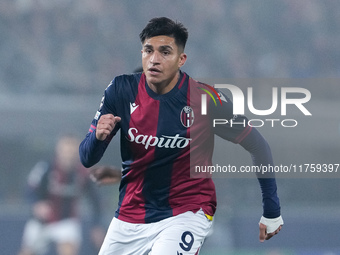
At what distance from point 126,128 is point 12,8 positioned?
8.85 meters

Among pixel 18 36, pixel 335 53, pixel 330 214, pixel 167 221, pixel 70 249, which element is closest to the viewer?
pixel 167 221

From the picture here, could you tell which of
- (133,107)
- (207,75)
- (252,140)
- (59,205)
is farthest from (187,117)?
(207,75)

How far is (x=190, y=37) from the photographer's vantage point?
12117 mm

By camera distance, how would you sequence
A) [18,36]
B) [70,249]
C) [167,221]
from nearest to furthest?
[167,221] < [70,249] < [18,36]

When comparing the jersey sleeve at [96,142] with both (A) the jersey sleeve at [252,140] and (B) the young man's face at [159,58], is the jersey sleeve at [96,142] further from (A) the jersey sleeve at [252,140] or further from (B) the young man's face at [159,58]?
(A) the jersey sleeve at [252,140]

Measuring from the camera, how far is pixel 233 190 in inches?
397

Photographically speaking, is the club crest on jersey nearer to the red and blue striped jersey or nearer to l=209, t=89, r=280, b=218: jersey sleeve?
the red and blue striped jersey

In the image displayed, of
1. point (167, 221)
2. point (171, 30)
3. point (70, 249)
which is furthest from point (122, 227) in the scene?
point (70, 249)

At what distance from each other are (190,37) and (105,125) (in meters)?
8.74

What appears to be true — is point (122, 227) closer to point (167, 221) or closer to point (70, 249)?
point (167, 221)

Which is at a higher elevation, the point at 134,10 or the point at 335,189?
the point at 134,10

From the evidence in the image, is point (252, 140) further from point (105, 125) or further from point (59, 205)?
point (59, 205)

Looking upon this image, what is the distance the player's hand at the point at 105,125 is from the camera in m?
3.55

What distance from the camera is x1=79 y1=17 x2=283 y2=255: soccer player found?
12.6 feet
